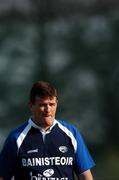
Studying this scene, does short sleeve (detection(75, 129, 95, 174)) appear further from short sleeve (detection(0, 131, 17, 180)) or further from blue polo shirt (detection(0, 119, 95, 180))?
short sleeve (detection(0, 131, 17, 180))

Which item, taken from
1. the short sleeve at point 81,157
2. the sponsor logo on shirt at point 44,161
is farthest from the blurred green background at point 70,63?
the sponsor logo on shirt at point 44,161

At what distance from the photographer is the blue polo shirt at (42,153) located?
414 centimetres

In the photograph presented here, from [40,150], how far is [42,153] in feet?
0.07

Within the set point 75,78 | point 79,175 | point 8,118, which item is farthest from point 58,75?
point 79,175

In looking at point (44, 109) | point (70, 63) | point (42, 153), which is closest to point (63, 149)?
point (42, 153)

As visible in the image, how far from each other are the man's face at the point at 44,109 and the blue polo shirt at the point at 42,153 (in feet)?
0.45

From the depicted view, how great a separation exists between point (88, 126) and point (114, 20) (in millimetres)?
1199

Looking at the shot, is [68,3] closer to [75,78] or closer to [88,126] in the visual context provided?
[75,78]

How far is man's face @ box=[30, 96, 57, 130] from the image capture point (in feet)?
13.2

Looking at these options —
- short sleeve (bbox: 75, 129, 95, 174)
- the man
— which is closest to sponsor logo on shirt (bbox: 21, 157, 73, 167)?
the man

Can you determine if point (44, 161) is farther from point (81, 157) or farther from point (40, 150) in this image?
point (81, 157)

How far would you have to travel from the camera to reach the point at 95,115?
25.3 ft

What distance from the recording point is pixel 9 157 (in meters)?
4.16

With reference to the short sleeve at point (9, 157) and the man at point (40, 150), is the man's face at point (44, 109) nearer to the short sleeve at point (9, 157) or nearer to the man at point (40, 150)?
the man at point (40, 150)
